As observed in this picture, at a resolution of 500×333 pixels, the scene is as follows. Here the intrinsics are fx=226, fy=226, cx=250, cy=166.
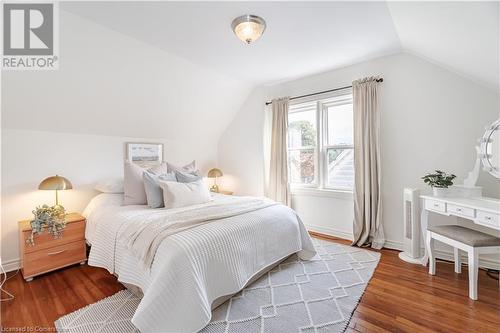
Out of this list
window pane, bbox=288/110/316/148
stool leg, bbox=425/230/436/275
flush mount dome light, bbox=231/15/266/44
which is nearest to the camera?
flush mount dome light, bbox=231/15/266/44

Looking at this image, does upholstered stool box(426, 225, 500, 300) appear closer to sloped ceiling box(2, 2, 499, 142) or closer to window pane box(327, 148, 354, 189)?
window pane box(327, 148, 354, 189)

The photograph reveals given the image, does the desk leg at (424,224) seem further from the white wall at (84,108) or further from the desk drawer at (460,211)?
the white wall at (84,108)

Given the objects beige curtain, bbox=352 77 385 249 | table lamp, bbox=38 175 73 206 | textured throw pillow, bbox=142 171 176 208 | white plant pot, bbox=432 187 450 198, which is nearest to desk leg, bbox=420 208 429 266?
white plant pot, bbox=432 187 450 198

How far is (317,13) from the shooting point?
1989 mm

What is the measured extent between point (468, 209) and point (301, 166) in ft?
7.10

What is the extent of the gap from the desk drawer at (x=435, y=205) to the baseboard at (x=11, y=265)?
4.43m

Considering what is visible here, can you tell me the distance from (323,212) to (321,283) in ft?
5.09

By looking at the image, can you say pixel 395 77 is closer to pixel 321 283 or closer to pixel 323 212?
pixel 323 212

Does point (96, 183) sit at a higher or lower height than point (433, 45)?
lower

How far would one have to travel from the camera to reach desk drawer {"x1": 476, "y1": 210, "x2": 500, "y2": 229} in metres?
1.75

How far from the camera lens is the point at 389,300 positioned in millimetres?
1863

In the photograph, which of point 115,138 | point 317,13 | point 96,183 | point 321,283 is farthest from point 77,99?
point 321,283

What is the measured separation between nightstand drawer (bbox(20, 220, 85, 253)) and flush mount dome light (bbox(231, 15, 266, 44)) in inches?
103

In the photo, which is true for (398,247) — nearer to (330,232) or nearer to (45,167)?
(330,232)
